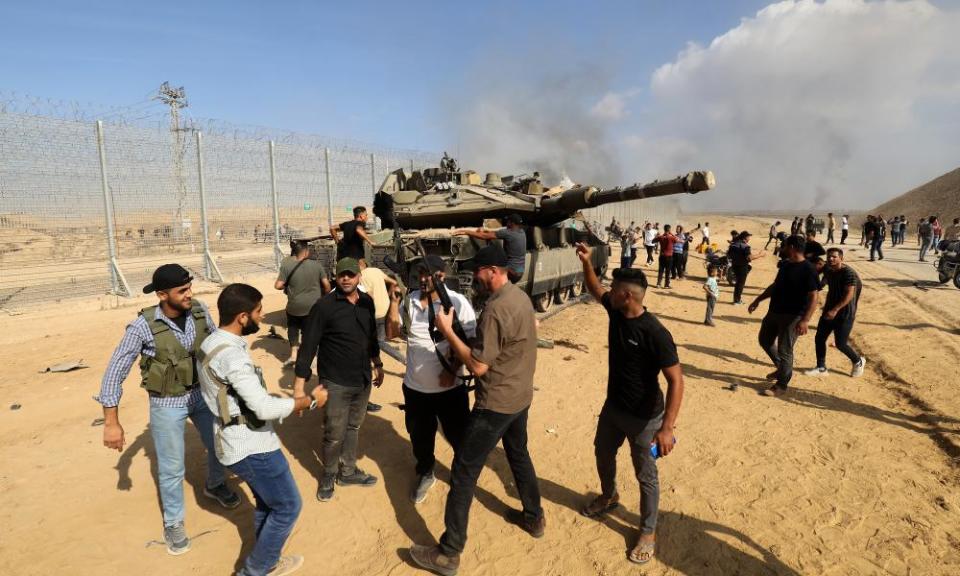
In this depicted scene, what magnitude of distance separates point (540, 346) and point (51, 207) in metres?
10.8

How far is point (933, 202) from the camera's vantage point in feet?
131

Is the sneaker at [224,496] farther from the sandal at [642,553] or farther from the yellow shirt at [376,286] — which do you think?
the sandal at [642,553]

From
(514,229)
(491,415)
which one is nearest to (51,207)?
(514,229)

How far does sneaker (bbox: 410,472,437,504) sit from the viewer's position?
3.95 metres

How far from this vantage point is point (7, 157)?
10391 millimetres

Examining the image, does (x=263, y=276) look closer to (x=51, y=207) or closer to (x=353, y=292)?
(x=51, y=207)

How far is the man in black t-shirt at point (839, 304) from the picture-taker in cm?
614

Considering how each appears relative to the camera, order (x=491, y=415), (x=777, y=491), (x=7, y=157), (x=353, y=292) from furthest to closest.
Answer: (x=7, y=157)
(x=777, y=491)
(x=353, y=292)
(x=491, y=415)

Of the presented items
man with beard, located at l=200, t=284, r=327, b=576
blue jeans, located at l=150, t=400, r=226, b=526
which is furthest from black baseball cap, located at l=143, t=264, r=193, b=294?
blue jeans, located at l=150, t=400, r=226, b=526

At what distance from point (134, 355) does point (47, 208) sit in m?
11.0

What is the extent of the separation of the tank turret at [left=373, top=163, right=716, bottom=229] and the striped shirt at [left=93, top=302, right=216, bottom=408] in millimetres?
6257

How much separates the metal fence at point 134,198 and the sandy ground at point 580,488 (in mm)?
5560

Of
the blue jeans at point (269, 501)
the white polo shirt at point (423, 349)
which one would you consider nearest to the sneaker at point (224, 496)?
the blue jeans at point (269, 501)

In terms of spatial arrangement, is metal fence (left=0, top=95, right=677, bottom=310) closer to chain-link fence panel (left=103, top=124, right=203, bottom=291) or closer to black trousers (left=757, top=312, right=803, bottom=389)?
chain-link fence panel (left=103, top=124, right=203, bottom=291)
